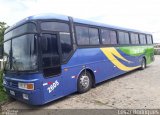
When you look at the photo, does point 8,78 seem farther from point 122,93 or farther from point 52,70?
point 122,93

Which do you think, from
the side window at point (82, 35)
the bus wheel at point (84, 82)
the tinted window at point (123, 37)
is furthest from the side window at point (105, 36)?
the bus wheel at point (84, 82)

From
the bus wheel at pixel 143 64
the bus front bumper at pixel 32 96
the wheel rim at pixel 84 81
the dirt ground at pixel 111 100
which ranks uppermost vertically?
the bus wheel at pixel 143 64

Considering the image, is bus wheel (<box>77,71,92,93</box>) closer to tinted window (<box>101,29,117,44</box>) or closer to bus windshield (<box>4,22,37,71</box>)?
tinted window (<box>101,29,117,44</box>)

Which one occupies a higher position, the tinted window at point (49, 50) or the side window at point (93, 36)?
the side window at point (93, 36)

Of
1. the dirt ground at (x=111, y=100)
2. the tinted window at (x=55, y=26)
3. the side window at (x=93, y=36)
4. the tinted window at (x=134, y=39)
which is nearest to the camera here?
the dirt ground at (x=111, y=100)

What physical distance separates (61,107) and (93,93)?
1873 millimetres

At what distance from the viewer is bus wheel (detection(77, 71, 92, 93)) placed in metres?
7.80

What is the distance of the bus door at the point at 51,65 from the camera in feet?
20.2

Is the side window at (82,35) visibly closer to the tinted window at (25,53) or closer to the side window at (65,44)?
the side window at (65,44)

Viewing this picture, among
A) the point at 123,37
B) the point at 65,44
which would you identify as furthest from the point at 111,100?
the point at 123,37

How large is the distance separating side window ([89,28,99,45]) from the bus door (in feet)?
7.17

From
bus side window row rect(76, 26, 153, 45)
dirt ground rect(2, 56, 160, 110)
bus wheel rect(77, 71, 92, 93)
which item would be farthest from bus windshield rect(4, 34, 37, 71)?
bus wheel rect(77, 71, 92, 93)

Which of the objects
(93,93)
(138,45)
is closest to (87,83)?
(93,93)

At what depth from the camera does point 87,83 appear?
820cm
